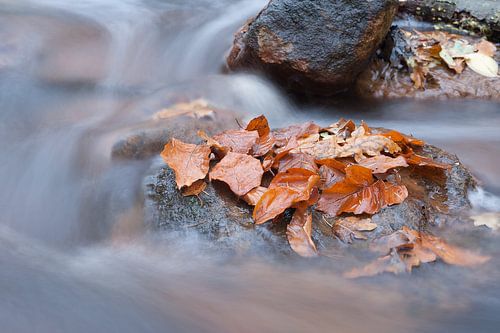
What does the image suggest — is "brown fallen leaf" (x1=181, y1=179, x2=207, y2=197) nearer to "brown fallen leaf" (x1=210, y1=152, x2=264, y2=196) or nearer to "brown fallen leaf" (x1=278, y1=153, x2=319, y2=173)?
"brown fallen leaf" (x1=210, y1=152, x2=264, y2=196)

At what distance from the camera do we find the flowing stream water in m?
1.91

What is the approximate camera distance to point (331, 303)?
1954 mm

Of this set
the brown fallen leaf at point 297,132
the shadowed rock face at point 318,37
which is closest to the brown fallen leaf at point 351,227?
the brown fallen leaf at point 297,132

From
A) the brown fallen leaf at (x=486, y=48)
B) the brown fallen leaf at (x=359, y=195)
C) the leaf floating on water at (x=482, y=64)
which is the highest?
the brown fallen leaf at (x=486, y=48)

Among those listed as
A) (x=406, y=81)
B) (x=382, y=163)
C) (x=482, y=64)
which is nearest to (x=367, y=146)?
(x=382, y=163)

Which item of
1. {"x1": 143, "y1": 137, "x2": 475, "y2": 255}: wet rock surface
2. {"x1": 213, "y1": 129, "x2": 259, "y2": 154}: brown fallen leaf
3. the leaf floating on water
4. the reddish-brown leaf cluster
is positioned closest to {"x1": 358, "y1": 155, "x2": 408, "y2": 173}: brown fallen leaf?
the reddish-brown leaf cluster

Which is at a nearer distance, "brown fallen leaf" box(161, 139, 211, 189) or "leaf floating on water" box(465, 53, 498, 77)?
"brown fallen leaf" box(161, 139, 211, 189)

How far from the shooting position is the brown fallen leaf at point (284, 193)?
223 cm

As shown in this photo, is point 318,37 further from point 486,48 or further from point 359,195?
point 486,48

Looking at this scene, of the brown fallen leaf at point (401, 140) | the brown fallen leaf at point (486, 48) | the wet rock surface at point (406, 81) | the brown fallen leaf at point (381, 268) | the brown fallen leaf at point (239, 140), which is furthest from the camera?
the brown fallen leaf at point (486, 48)

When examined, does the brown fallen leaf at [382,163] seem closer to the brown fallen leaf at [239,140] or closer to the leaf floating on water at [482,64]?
the brown fallen leaf at [239,140]

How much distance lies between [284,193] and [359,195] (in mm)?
409

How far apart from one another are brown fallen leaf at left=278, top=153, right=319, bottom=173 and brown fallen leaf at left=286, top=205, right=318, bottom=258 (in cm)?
31

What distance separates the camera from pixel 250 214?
2.28m
